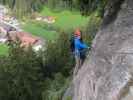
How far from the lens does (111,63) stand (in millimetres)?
9453

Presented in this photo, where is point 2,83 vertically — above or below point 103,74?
below

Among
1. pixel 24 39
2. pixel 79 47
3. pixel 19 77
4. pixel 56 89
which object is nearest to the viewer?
pixel 79 47

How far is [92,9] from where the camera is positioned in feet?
64.0

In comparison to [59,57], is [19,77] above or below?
below

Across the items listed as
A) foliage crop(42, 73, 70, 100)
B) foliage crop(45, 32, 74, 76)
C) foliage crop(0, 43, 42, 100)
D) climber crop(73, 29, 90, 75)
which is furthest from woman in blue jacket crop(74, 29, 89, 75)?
foliage crop(45, 32, 74, 76)

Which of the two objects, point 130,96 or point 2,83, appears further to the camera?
point 2,83

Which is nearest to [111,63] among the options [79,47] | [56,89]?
[79,47]

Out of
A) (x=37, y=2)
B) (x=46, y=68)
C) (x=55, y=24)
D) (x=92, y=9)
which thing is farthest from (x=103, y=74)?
(x=55, y=24)

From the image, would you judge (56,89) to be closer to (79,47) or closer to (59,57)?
(79,47)

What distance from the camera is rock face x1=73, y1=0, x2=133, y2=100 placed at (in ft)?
28.2

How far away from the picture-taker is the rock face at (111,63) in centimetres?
860

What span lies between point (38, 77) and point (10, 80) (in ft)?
6.51

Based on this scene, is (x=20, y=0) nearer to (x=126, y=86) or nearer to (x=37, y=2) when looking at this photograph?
(x=37, y=2)

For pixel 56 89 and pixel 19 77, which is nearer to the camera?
pixel 56 89
